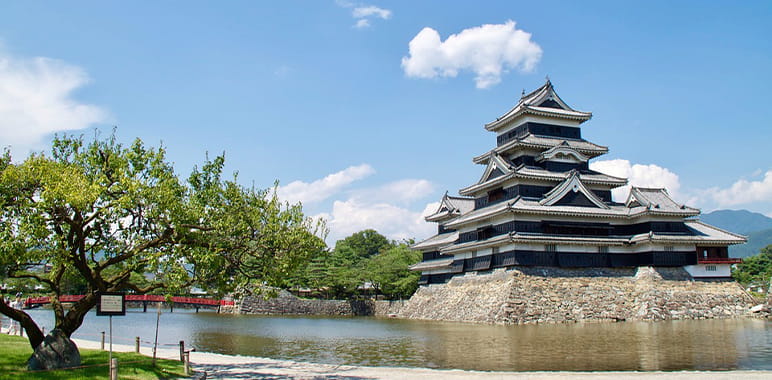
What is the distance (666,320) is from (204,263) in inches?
1265

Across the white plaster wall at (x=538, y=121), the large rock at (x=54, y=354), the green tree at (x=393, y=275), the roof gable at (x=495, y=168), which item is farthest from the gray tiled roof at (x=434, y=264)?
the large rock at (x=54, y=354)

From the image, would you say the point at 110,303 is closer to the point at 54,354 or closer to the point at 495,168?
the point at 54,354

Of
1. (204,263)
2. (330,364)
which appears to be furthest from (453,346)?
(204,263)

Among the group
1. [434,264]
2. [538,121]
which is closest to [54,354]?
[538,121]

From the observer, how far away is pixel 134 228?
51.2 ft

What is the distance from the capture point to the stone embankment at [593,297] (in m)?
36.2

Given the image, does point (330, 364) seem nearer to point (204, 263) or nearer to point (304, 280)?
point (204, 263)

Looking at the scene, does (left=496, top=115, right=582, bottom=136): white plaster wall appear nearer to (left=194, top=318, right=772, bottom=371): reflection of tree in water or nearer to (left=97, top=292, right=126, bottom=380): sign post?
(left=194, top=318, right=772, bottom=371): reflection of tree in water

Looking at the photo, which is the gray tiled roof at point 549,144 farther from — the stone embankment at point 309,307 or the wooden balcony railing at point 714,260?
the stone embankment at point 309,307

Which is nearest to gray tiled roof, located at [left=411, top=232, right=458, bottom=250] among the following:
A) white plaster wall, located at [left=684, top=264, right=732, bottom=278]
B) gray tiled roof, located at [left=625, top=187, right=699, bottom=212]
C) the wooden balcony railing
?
gray tiled roof, located at [left=625, top=187, right=699, bottom=212]

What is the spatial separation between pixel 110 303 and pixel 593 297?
32.2m

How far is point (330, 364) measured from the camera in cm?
1873

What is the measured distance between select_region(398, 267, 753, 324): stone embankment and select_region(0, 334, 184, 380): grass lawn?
23.2m

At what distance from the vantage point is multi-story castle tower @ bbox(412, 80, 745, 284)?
→ 3947cm
